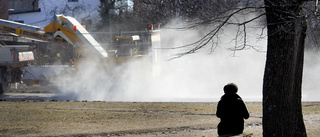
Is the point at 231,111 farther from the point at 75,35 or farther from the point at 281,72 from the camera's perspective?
the point at 75,35

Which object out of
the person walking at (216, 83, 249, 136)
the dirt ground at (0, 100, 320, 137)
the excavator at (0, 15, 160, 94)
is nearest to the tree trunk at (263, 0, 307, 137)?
the person walking at (216, 83, 249, 136)

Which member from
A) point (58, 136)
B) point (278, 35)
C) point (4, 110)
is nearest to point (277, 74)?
point (278, 35)

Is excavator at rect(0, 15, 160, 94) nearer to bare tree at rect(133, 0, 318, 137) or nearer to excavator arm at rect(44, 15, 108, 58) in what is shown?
excavator arm at rect(44, 15, 108, 58)

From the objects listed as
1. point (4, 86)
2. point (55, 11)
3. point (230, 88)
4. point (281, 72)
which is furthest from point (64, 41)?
point (55, 11)

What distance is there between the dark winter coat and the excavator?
1313cm

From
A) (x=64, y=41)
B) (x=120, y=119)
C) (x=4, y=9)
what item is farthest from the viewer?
(x=4, y=9)

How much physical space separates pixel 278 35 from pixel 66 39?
50.4ft

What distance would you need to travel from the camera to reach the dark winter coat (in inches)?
333

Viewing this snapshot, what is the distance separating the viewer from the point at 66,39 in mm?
22875

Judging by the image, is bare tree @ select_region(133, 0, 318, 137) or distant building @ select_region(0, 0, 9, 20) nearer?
bare tree @ select_region(133, 0, 318, 137)

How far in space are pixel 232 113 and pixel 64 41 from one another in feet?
52.7

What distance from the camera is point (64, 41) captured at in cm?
2339

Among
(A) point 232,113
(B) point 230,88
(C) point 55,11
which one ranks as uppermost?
(C) point 55,11

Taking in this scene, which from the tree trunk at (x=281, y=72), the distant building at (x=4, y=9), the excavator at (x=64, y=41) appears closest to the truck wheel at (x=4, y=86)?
the excavator at (x=64, y=41)
